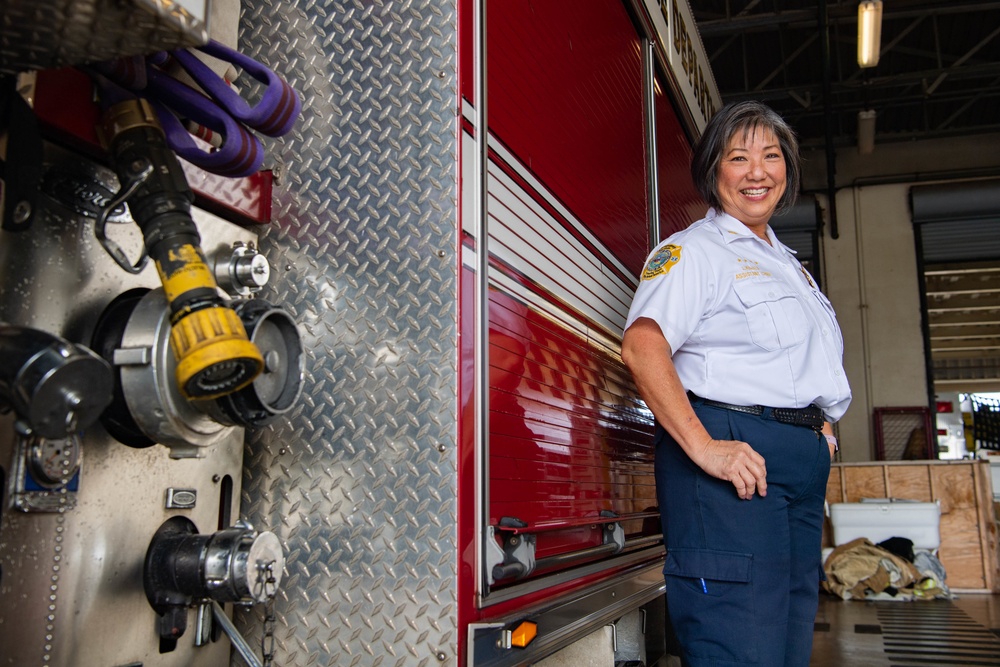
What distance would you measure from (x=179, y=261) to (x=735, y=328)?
4.09 feet

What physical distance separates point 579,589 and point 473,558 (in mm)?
606

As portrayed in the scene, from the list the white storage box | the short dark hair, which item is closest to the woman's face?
the short dark hair

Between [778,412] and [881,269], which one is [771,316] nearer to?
[778,412]

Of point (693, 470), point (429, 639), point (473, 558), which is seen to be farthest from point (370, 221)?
point (693, 470)

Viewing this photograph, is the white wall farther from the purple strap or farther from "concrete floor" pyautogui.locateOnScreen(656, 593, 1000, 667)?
the purple strap

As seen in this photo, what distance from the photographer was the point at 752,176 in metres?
2.16

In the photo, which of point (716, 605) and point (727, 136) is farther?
point (727, 136)

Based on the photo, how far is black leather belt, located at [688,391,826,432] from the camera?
1.88 metres

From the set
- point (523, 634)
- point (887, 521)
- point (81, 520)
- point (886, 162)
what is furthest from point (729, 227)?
point (886, 162)

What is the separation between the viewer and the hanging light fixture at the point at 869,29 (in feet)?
25.7

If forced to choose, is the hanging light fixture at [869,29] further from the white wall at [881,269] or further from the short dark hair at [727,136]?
the short dark hair at [727,136]

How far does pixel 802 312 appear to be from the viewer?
77.8 inches

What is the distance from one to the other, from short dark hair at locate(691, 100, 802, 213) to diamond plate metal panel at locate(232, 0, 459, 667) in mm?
897

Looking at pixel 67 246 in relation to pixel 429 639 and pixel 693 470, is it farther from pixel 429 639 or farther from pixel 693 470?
pixel 693 470
